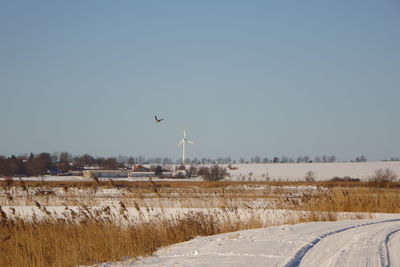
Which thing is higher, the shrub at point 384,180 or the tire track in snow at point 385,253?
the shrub at point 384,180

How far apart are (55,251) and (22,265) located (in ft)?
3.42

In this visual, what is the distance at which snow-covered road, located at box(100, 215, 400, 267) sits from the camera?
30.2 feet

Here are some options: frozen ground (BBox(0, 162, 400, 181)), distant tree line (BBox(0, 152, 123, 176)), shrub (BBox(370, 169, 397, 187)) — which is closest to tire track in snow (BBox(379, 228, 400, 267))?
shrub (BBox(370, 169, 397, 187))

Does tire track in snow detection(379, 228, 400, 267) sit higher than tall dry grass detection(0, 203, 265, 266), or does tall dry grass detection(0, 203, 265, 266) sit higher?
tire track in snow detection(379, 228, 400, 267)

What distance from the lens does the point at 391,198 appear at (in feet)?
80.6

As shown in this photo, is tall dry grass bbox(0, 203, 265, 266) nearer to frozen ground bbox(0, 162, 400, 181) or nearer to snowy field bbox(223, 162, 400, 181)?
frozen ground bbox(0, 162, 400, 181)

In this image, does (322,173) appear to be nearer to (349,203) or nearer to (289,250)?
(349,203)

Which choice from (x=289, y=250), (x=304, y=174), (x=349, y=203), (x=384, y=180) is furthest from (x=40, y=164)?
(x=289, y=250)

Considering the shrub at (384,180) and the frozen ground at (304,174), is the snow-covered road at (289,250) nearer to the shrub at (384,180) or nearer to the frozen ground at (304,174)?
Answer: the shrub at (384,180)

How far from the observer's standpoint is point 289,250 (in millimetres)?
10281

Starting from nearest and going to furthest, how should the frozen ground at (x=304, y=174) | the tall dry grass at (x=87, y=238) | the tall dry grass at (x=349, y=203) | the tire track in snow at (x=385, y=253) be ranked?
the tire track in snow at (x=385, y=253) → the tall dry grass at (x=87, y=238) → the tall dry grass at (x=349, y=203) → the frozen ground at (x=304, y=174)

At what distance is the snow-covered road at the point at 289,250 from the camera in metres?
9.22

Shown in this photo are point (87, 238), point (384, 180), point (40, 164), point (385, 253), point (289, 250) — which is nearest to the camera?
point (385, 253)

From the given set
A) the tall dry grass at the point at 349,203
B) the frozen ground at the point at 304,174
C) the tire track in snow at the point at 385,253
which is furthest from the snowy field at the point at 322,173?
the tire track in snow at the point at 385,253
